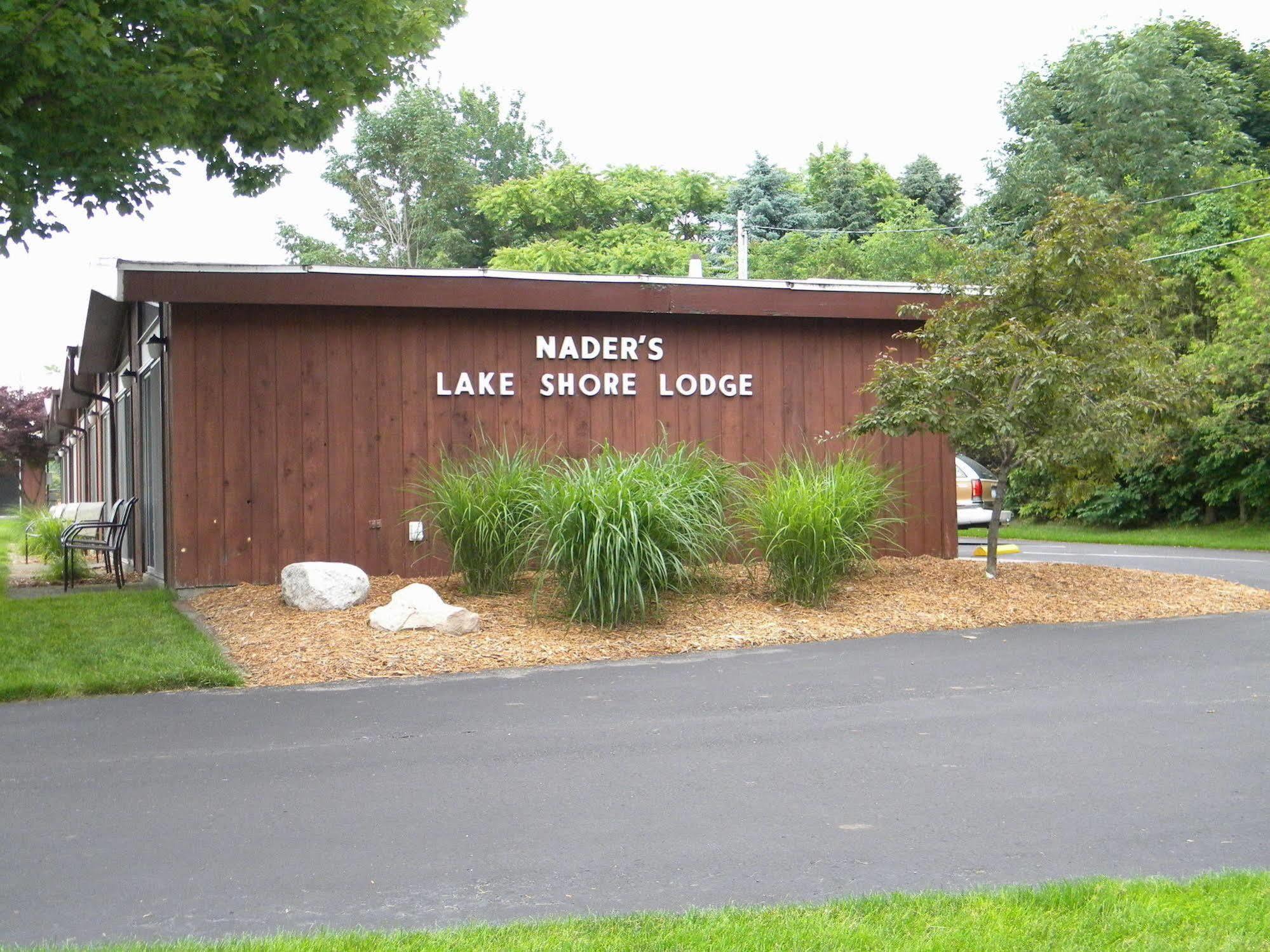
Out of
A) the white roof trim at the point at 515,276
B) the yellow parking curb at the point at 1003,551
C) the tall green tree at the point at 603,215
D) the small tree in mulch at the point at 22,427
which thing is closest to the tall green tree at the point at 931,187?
the tall green tree at the point at 603,215

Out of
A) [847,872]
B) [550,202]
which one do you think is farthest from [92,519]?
[550,202]

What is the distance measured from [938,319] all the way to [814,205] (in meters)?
33.7

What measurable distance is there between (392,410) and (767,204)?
31.7 metres

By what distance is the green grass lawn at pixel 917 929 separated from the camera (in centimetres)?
360

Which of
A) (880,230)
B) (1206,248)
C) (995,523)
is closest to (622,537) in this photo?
(995,523)

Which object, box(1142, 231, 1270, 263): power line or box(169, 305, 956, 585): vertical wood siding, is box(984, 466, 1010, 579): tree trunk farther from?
box(1142, 231, 1270, 263): power line

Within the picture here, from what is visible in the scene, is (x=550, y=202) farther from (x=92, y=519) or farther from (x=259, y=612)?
(x=259, y=612)

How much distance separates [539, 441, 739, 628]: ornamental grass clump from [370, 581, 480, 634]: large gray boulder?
0.71m

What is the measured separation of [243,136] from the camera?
10.9m

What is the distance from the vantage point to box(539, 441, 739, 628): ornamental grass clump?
30.2 ft

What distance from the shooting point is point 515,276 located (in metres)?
12.2

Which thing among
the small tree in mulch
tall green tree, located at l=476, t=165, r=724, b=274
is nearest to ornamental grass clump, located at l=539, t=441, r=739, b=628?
tall green tree, located at l=476, t=165, r=724, b=274

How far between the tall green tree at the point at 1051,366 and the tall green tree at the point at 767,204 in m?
30.4

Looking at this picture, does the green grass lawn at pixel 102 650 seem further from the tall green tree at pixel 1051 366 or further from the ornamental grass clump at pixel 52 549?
the tall green tree at pixel 1051 366
